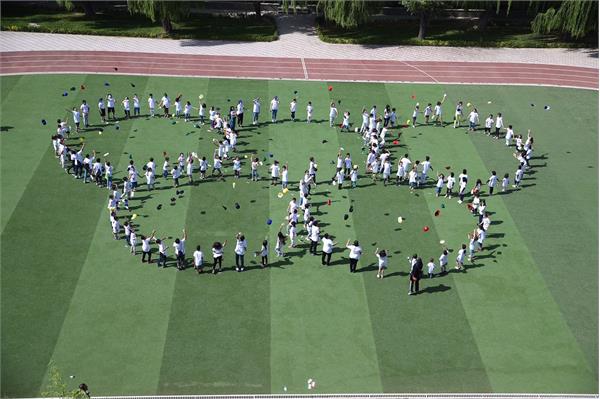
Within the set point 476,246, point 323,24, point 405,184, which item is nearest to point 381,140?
point 405,184

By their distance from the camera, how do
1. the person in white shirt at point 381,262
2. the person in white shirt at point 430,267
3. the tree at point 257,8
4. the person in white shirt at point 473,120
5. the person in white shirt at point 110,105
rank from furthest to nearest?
the tree at point 257,8, the person in white shirt at point 473,120, the person in white shirt at point 110,105, the person in white shirt at point 430,267, the person in white shirt at point 381,262

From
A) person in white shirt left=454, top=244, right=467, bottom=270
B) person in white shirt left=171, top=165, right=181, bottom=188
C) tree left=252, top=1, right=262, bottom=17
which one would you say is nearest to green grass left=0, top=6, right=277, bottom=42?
tree left=252, top=1, right=262, bottom=17

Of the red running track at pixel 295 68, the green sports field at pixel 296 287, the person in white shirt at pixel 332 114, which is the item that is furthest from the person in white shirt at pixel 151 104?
the person in white shirt at pixel 332 114

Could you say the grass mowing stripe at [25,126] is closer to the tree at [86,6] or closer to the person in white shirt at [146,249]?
the person in white shirt at [146,249]

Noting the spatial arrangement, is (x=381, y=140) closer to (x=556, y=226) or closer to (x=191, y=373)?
(x=556, y=226)

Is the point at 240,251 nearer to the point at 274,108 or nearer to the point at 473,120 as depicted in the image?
the point at 274,108

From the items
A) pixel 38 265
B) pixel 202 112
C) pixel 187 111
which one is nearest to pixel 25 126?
pixel 187 111
